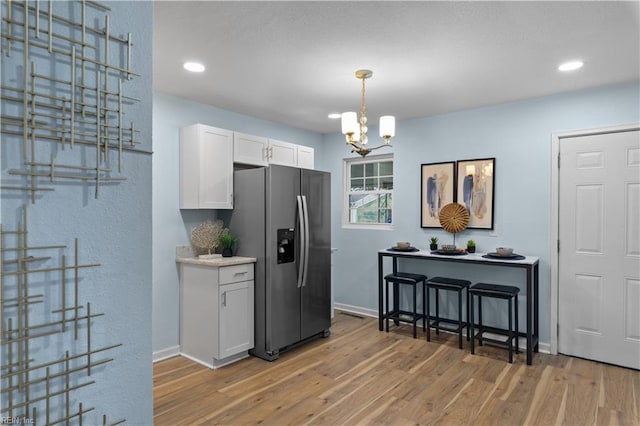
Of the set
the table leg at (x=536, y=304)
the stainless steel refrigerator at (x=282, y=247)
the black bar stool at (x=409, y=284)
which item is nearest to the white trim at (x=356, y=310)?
the black bar stool at (x=409, y=284)

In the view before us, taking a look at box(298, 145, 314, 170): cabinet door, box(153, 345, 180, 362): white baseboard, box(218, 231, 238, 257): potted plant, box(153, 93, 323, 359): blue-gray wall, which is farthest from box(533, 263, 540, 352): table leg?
box(153, 345, 180, 362): white baseboard

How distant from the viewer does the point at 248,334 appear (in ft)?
11.6

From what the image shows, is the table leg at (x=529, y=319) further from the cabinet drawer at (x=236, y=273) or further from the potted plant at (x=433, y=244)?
the cabinet drawer at (x=236, y=273)

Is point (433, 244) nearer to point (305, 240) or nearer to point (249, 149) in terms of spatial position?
point (305, 240)

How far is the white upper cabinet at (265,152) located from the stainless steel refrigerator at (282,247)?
0.86 feet

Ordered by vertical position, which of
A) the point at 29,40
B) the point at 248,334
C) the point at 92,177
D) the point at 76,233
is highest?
the point at 29,40

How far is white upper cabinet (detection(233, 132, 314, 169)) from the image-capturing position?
3879 millimetres

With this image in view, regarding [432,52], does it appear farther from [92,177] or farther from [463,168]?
[92,177]

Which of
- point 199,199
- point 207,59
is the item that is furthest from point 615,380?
point 207,59

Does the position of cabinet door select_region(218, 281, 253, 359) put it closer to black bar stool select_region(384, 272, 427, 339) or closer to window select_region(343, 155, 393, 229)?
black bar stool select_region(384, 272, 427, 339)

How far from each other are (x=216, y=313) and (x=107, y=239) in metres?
2.64

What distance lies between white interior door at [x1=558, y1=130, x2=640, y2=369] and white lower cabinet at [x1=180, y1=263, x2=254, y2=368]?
3.08 meters

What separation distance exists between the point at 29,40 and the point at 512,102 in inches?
164

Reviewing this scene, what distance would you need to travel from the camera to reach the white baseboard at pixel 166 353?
11.4 feet
